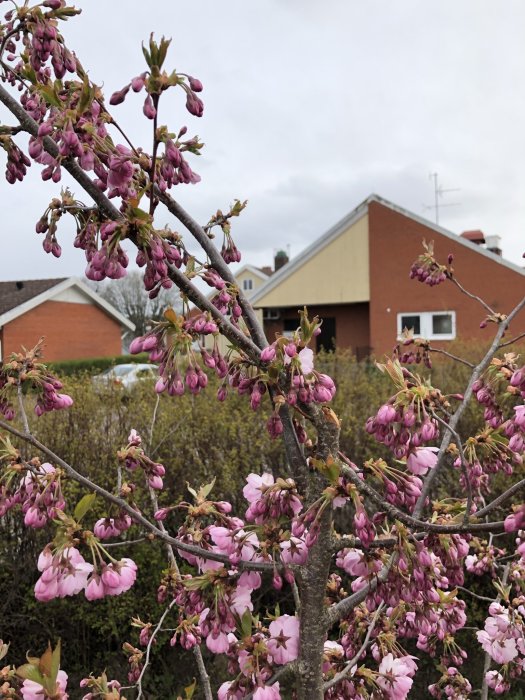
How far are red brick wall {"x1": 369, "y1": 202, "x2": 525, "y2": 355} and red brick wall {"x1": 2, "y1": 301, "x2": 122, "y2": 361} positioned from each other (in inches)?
559

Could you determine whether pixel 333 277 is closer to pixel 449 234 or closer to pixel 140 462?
pixel 449 234

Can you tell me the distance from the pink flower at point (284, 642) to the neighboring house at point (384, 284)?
57.1ft

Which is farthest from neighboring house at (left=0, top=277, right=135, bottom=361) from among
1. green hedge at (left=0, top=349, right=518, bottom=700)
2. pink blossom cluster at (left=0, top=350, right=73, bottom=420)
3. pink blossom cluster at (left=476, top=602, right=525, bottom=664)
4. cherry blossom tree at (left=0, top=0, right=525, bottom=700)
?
cherry blossom tree at (left=0, top=0, right=525, bottom=700)

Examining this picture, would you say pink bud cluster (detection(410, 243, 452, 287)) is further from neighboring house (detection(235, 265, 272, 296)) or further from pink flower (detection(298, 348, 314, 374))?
neighboring house (detection(235, 265, 272, 296))

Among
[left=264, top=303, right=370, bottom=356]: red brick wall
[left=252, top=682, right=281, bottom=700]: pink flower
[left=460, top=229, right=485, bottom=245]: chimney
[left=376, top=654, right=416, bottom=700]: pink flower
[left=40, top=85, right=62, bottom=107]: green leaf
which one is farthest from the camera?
[left=460, top=229, right=485, bottom=245]: chimney

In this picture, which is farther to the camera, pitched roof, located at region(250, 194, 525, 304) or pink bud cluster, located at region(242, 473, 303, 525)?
pitched roof, located at region(250, 194, 525, 304)

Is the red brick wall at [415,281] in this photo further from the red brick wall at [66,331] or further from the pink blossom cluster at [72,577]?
the pink blossom cluster at [72,577]

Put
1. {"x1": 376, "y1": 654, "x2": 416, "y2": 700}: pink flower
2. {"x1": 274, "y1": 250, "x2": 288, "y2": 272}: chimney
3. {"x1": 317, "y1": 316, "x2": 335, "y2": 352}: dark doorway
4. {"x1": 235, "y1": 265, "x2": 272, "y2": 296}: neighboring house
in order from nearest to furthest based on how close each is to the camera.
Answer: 1. {"x1": 376, "y1": 654, "x2": 416, "y2": 700}: pink flower
2. {"x1": 317, "y1": 316, "x2": 335, "y2": 352}: dark doorway
3. {"x1": 274, "y1": 250, "x2": 288, "y2": 272}: chimney
4. {"x1": 235, "y1": 265, "x2": 272, "y2": 296}: neighboring house

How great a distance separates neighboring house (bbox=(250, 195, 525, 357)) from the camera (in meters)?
19.5

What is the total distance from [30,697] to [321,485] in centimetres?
76

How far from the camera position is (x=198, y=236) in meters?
1.64

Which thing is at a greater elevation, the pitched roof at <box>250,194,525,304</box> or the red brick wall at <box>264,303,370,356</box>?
the pitched roof at <box>250,194,525,304</box>

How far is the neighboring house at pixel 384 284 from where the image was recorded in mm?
19453

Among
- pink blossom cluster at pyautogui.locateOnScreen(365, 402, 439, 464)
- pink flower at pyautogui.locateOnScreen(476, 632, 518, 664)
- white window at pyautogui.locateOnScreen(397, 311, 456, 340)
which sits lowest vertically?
pink flower at pyautogui.locateOnScreen(476, 632, 518, 664)
